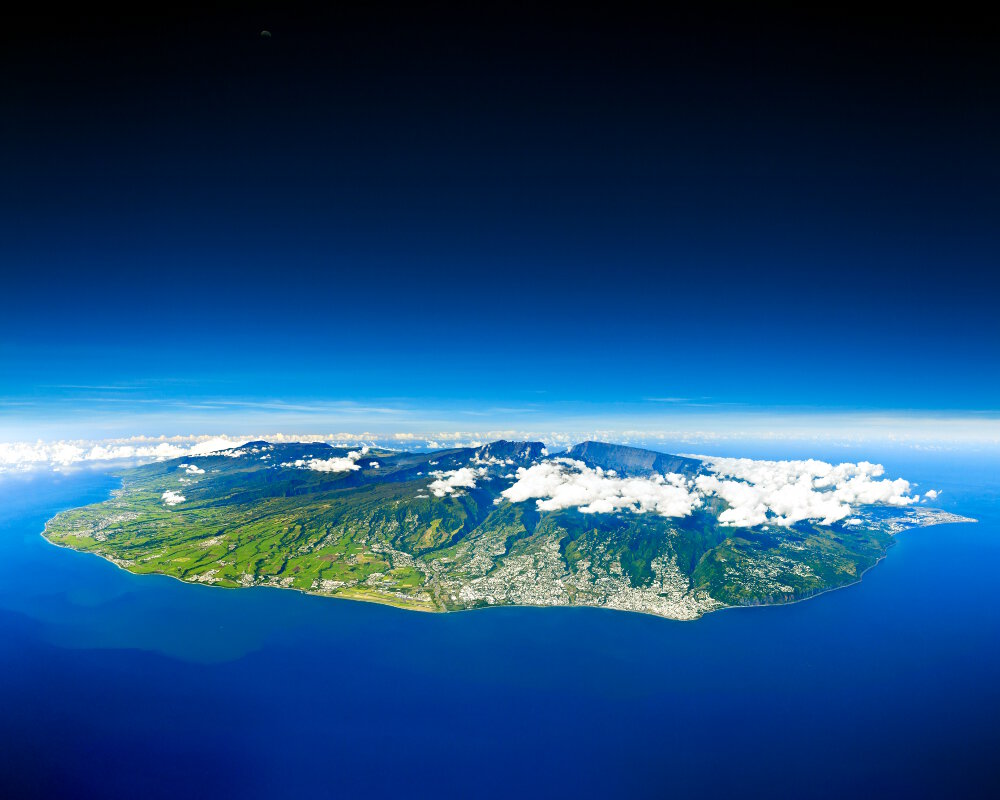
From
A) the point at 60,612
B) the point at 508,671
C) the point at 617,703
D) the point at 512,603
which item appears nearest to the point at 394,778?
the point at 508,671

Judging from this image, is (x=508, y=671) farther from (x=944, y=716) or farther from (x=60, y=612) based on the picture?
(x=60, y=612)

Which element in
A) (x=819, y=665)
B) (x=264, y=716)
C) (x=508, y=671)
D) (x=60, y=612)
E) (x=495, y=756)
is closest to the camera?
(x=495, y=756)

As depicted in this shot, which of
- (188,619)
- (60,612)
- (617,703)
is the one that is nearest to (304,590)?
(188,619)

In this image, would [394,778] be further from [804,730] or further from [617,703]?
[804,730]

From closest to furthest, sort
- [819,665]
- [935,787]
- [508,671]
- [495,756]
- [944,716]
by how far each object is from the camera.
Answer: [935,787]
[495,756]
[944,716]
[508,671]
[819,665]

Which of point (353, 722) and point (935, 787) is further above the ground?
point (935, 787)

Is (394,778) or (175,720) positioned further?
(175,720)
